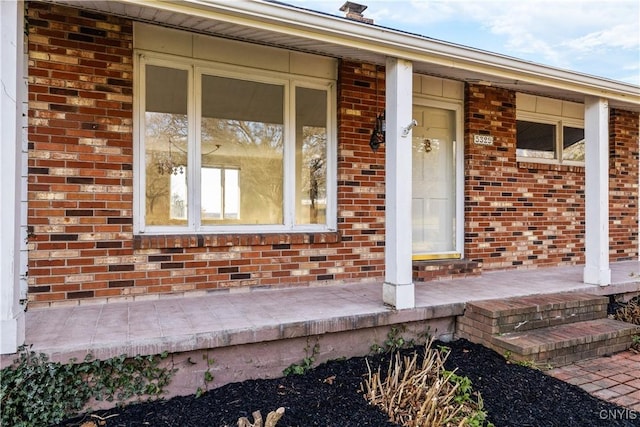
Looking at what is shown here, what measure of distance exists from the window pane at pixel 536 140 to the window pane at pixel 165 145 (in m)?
4.29

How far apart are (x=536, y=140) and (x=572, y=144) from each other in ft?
2.43

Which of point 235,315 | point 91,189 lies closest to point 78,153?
point 91,189

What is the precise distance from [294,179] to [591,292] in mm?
3301

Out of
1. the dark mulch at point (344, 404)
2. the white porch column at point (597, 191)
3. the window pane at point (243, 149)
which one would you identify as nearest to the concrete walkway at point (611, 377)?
the dark mulch at point (344, 404)

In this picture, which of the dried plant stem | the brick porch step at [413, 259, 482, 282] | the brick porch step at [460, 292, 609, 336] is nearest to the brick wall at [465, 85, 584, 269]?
the brick porch step at [413, 259, 482, 282]

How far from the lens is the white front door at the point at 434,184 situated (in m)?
5.12

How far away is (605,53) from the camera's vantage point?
36.5 feet

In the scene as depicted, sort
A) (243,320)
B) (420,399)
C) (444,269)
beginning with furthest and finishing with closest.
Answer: (444,269) < (243,320) < (420,399)

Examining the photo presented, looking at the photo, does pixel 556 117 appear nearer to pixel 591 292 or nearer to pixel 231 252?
pixel 591 292

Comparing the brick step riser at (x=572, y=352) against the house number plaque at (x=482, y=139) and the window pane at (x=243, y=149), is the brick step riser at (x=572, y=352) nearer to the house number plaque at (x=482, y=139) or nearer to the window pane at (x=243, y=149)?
the window pane at (x=243, y=149)

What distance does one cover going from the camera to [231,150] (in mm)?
4234

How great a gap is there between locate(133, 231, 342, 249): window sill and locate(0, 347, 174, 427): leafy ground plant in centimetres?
134

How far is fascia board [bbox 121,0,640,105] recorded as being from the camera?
270 cm

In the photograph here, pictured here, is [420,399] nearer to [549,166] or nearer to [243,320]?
[243,320]
